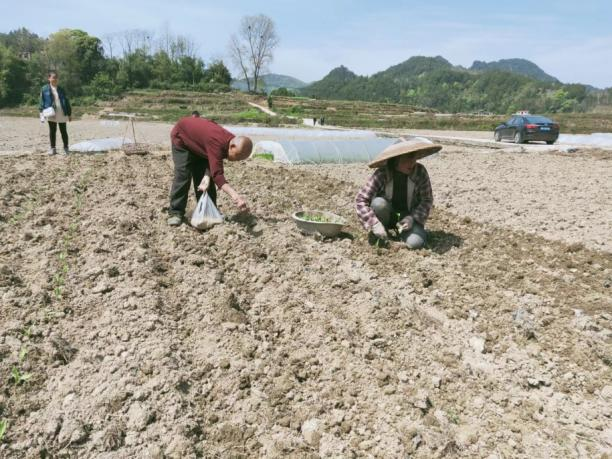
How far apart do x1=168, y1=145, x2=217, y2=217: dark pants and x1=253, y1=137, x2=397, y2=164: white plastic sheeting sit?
226 inches

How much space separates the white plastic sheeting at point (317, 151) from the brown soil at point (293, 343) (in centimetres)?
584

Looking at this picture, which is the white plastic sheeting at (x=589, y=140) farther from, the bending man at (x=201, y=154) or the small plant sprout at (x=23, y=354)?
the small plant sprout at (x=23, y=354)

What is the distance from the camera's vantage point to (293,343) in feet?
9.23

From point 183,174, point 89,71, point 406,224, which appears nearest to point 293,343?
point 406,224

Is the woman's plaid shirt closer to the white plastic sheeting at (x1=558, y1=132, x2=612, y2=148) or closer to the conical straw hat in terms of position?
the conical straw hat

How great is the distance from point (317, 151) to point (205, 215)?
21.5ft

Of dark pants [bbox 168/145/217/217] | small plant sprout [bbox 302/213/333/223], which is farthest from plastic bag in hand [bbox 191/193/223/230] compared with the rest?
small plant sprout [bbox 302/213/333/223]

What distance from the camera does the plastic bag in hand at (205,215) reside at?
179 inches

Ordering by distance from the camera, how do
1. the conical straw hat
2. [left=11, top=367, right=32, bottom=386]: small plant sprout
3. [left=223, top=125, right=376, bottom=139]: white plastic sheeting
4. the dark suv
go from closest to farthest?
1. [left=11, top=367, right=32, bottom=386]: small plant sprout
2. the conical straw hat
3. the dark suv
4. [left=223, top=125, right=376, bottom=139]: white plastic sheeting

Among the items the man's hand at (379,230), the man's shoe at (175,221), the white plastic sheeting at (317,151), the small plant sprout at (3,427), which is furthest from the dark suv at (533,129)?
the small plant sprout at (3,427)

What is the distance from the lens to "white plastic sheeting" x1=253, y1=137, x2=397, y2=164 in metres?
10.6

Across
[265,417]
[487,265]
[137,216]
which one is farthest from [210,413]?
[137,216]

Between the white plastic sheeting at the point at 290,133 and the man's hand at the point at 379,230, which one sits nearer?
the man's hand at the point at 379,230

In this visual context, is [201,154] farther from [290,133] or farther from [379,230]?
[290,133]
